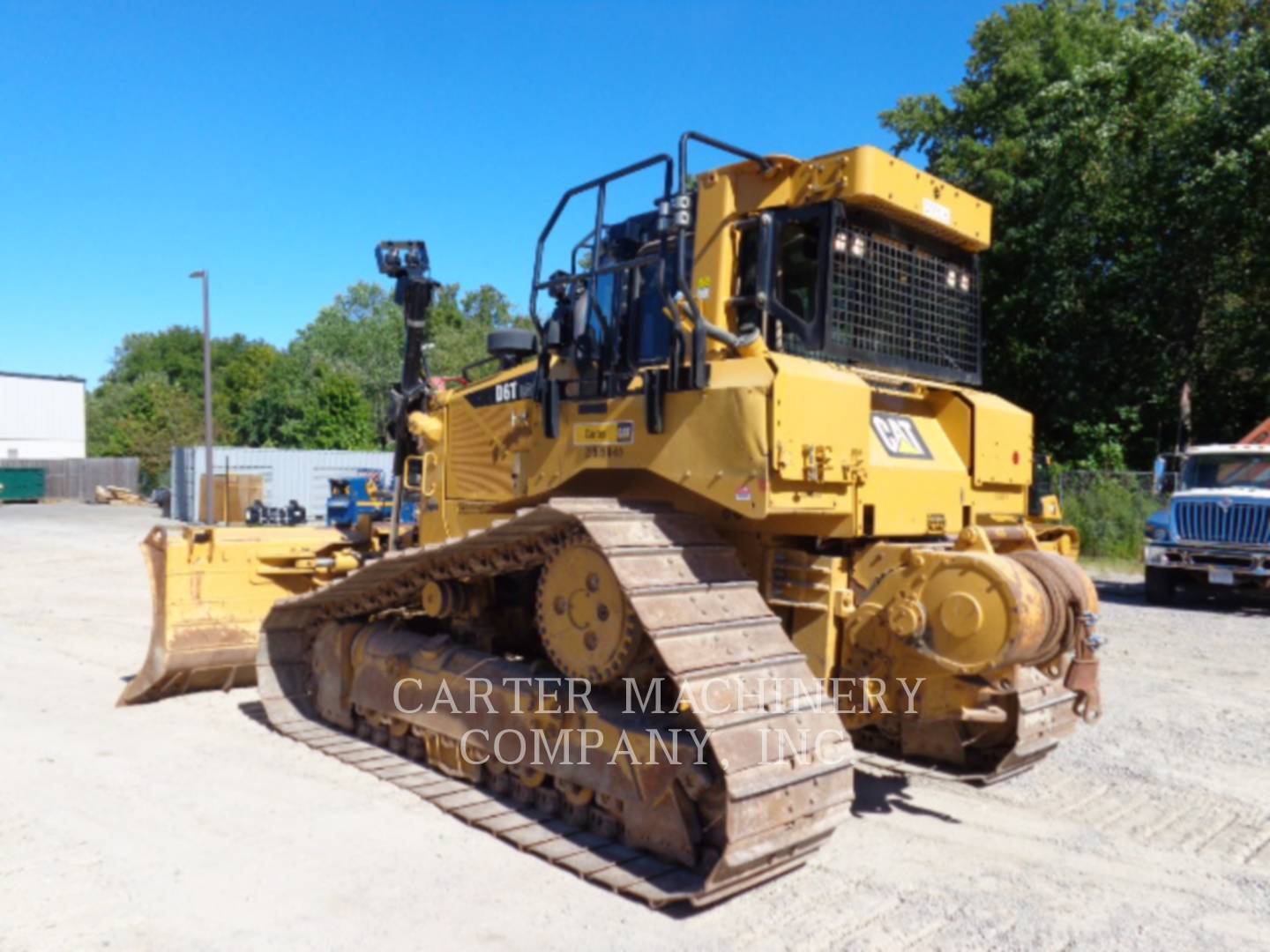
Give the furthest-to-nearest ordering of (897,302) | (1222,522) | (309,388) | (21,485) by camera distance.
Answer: (309,388), (21,485), (1222,522), (897,302)

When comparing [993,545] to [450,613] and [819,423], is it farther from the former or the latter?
[450,613]

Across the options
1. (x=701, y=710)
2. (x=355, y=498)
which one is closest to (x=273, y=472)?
(x=355, y=498)

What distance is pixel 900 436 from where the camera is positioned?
542 centimetres

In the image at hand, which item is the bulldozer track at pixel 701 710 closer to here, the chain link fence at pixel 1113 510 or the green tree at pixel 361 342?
the chain link fence at pixel 1113 510

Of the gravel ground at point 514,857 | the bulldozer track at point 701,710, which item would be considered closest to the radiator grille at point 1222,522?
the gravel ground at point 514,857

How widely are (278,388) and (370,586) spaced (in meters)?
51.5

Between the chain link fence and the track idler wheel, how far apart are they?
16.9 m

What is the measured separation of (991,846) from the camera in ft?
16.2

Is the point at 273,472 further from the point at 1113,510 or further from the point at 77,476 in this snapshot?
the point at 1113,510

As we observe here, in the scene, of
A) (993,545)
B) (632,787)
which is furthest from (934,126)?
(632,787)

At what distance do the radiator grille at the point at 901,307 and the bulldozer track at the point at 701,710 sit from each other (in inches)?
57.6

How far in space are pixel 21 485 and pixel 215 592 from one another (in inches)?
1755

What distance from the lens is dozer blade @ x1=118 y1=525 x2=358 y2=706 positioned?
7504 millimetres

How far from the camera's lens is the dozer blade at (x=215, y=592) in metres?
7.50
